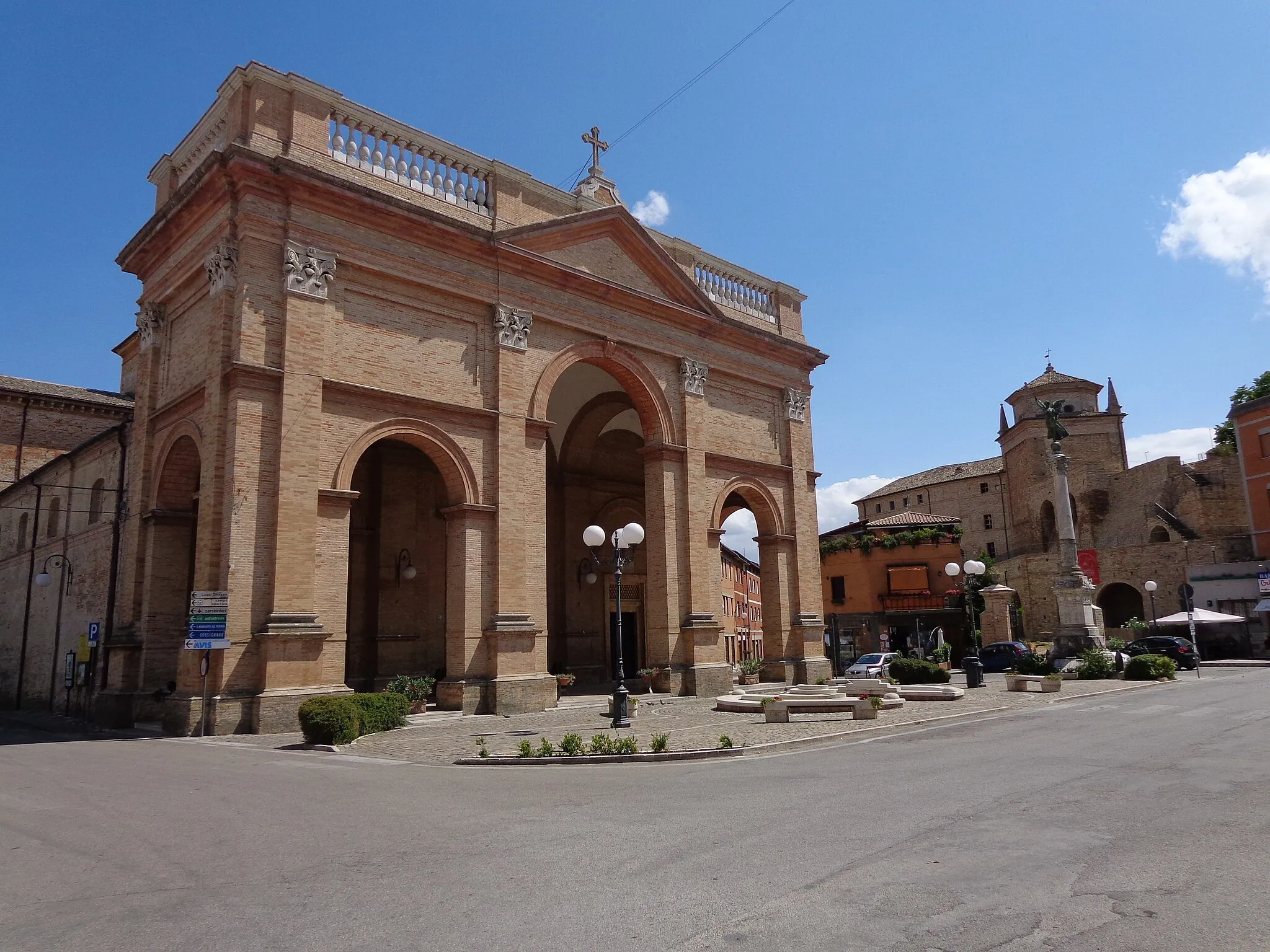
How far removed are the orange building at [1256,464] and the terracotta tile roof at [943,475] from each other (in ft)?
73.7

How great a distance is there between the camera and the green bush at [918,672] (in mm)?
24094

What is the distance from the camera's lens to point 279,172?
1702cm

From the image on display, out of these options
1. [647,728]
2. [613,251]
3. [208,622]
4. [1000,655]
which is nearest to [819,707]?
[647,728]

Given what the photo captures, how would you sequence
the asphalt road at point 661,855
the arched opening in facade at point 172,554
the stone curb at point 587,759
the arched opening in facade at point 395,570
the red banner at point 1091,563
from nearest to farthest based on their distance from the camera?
the asphalt road at point 661,855 < the stone curb at point 587,759 < the arched opening in facade at point 172,554 < the arched opening in facade at point 395,570 < the red banner at point 1091,563

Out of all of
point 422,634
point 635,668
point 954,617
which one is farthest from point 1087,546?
point 422,634

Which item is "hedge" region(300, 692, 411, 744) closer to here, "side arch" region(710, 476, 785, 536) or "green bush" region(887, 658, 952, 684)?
"side arch" region(710, 476, 785, 536)

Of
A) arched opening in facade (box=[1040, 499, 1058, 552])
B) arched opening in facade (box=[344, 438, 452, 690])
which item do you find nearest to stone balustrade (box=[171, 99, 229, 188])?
arched opening in facade (box=[344, 438, 452, 690])

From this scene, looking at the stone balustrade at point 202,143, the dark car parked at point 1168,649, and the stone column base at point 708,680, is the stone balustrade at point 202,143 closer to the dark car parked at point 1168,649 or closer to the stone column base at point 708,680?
the stone column base at point 708,680

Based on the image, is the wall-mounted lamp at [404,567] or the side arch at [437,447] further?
the wall-mounted lamp at [404,567]

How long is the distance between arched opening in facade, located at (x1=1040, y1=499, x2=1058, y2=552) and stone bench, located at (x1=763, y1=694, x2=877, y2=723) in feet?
167

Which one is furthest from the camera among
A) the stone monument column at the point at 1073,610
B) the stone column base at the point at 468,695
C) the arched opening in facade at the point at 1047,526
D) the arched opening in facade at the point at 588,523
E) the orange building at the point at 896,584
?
the arched opening in facade at the point at 1047,526

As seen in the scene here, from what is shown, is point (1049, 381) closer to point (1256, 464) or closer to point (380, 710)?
point (1256, 464)

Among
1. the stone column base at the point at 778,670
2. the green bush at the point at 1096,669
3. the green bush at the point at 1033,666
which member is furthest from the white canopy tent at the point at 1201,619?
the stone column base at the point at 778,670

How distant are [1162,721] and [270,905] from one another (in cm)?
1462
